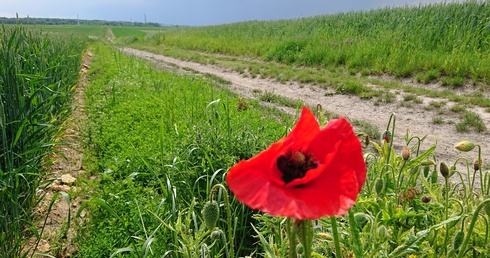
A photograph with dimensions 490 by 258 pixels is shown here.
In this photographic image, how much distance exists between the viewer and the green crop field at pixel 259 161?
662mm

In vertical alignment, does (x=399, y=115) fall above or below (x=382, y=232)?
below

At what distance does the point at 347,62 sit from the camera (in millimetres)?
9258

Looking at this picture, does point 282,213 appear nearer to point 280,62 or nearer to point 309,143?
point 309,143

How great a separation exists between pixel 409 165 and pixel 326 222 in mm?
375

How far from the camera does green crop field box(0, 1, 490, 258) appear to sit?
662 mm

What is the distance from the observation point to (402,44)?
9.38 metres

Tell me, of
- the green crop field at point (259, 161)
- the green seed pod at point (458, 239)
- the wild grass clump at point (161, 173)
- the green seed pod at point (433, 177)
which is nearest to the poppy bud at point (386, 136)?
the green crop field at point (259, 161)

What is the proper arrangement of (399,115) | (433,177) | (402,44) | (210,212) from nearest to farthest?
(210,212) → (433,177) → (399,115) → (402,44)

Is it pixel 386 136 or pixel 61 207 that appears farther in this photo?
pixel 61 207

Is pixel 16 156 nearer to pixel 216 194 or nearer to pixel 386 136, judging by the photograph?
pixel 216 194

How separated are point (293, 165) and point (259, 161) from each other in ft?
0.22

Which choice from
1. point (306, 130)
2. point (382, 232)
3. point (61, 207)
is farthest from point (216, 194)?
point (306, 130)

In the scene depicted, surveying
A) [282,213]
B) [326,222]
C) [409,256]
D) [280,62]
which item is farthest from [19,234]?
[280,62]

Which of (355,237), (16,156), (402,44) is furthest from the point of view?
(402,44)
